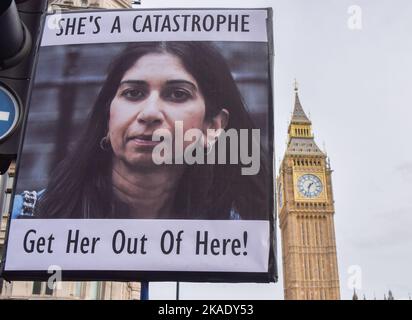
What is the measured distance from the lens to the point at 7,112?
300 centimetres

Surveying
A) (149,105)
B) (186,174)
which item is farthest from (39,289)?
(186,174)

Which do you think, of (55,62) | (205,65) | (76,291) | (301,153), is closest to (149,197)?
(205,65)

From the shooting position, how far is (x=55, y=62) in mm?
4879

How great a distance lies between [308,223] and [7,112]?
8564 centimetres

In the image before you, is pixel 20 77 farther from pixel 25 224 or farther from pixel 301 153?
pixel 301 153

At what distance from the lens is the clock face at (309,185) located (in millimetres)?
85938

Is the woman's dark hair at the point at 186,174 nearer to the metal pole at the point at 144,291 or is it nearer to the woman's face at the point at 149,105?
the woman's face at the point at 149,105

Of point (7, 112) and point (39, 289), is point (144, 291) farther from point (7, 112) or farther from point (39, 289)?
point (39, 289)

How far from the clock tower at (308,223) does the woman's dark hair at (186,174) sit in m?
79.4

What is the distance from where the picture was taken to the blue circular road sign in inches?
117

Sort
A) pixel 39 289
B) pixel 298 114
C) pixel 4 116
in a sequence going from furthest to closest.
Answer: pixel 298 114 < pixel 39 289 < pixel 4 116

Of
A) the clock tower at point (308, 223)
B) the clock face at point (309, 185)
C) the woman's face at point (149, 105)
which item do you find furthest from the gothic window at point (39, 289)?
the clock face at point (309, 185)

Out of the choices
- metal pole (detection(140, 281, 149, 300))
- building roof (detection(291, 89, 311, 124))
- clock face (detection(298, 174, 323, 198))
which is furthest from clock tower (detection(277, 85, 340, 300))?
metal pole (detection(140, 281, 149, 300))

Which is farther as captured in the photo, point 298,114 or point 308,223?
point 298,114
